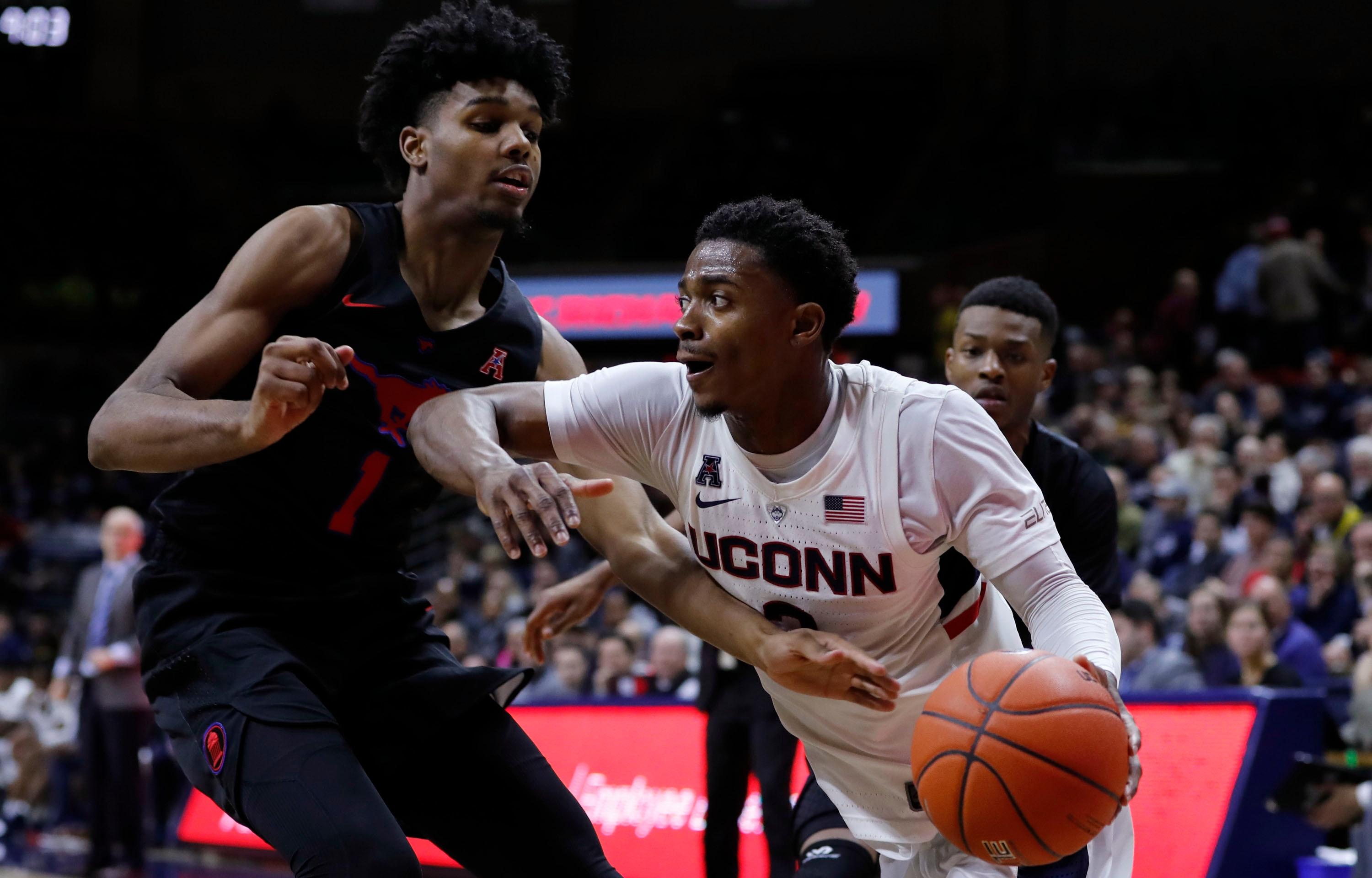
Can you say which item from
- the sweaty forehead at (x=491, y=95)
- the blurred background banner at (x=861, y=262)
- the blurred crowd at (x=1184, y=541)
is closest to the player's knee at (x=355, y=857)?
the sweaty forehead at (x=491, y=95)

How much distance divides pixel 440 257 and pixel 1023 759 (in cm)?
176

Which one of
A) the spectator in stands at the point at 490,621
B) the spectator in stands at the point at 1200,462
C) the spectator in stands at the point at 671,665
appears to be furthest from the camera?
the spectator in stands at the point at 490,621

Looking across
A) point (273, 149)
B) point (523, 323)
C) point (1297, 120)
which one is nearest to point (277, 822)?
point (523, 323)

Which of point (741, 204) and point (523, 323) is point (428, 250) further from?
point (741, 204)

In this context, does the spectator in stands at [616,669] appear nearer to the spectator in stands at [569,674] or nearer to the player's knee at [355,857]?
the spectator in stands at [569,674]

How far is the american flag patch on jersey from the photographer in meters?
3.07

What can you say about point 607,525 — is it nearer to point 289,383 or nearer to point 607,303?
point 289,383

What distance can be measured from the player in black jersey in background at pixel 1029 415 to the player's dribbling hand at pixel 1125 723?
1.05m

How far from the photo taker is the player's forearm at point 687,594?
3152mm

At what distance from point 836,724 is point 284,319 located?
156cm

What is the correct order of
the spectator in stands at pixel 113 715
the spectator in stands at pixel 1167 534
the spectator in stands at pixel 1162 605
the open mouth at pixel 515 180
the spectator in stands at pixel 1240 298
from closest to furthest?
the open mouth at pixel 515 180, the spectator in stands at pixel 1162 605, the spectator in stands at pixel 113 715, the spectator in stands at pixel 1167 534, the spectator in stands at pixel 1240 298

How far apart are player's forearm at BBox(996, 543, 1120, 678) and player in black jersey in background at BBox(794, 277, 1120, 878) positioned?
0.89 meters

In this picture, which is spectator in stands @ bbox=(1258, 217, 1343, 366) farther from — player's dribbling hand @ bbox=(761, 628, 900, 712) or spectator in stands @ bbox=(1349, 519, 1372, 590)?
player's dribbling hand @ bbox=(761, 628, 900, 712)

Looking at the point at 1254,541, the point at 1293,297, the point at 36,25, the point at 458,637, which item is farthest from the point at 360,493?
the point at 36,25
